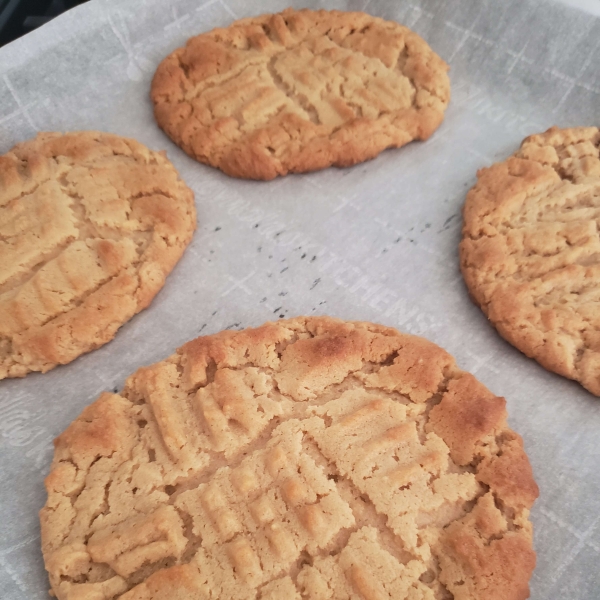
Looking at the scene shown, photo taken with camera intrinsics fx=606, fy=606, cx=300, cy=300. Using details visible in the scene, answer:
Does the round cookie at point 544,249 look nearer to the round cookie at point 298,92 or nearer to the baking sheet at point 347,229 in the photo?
the baking sheet at point 347,229

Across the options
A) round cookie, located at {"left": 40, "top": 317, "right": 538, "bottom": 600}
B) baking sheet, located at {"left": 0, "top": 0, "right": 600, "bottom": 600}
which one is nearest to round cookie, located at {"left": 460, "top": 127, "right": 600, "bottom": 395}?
baking sheet, located at {"left": 0, "top": 0, "right": 600, "bottom": 600}

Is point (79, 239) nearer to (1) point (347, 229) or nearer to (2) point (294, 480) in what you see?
(1) point (347, 229)

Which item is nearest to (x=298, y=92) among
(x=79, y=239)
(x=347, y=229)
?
(x=347, y=229)

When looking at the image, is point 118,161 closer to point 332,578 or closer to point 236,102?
point 236,102

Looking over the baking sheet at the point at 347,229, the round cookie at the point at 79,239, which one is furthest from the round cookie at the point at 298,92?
the round cookie at the point at 79,239

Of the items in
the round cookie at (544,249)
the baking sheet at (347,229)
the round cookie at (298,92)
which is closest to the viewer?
the baking sheet at (347,229)

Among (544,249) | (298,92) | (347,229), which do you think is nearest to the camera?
(544,249)
